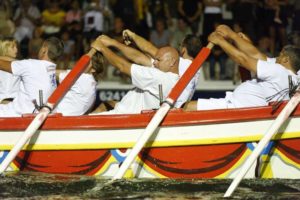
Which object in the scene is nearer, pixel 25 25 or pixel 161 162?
pixel 161 162

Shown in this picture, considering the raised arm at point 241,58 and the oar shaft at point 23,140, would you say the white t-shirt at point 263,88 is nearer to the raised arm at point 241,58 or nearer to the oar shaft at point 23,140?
the raised arm at point 241,58

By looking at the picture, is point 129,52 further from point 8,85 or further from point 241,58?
point 8,85

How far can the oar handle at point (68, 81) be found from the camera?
10875 millimetres

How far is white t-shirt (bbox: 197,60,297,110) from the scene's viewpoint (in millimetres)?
10492

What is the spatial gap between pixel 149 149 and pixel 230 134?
893 millimetres

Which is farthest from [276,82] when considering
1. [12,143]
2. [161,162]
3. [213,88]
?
[213,88]

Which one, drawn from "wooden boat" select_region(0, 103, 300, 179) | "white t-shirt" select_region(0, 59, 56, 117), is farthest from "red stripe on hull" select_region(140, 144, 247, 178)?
"white t-shirt" select_region(0, 59, 56, 117)

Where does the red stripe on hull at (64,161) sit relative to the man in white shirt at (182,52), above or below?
below

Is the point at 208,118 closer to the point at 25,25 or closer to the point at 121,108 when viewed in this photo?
the point at 121,108

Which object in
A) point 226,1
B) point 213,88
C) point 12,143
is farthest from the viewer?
point 226,1

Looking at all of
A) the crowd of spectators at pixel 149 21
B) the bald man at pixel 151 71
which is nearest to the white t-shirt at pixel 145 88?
the bald man at pixel 151 71

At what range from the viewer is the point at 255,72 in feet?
34.8

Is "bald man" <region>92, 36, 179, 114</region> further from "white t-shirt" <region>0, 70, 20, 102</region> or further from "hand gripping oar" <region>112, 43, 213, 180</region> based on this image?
"white t-shirt" <region>0, 70, 20, 102</region>

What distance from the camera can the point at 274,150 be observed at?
10.5 meters
